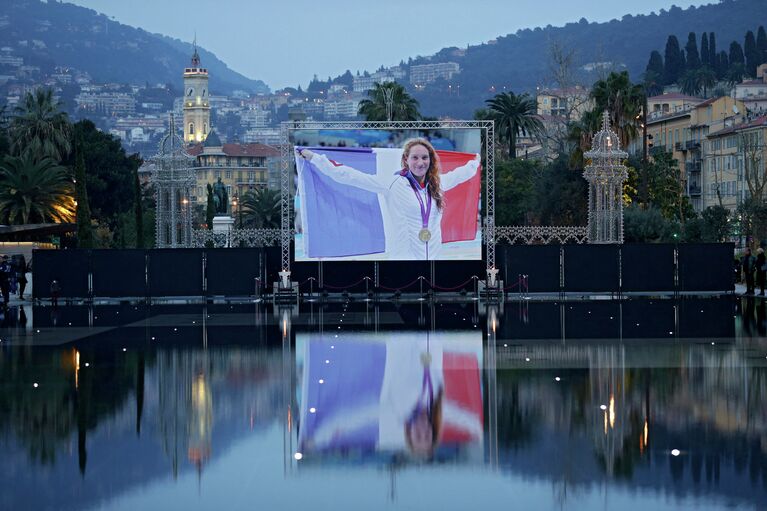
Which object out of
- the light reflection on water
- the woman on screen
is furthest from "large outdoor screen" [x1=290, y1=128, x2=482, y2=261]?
the light reflection on water

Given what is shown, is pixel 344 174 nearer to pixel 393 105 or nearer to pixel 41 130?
pixel 393 105

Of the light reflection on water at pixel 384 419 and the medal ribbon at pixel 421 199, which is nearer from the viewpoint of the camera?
the light reflection on water at pixel 384 419

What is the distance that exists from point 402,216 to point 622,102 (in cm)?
2745

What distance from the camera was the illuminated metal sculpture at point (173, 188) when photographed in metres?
44.8

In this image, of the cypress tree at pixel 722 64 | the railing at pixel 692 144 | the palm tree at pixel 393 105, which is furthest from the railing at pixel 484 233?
the cypress tree at pixel 722 64

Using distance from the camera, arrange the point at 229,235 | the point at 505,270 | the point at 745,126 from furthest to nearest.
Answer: the point at 745,126 → the point at 229,235 → the point at 505,270

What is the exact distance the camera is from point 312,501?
11047 millimetres

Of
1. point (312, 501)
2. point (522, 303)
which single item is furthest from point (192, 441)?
point (522, 303)

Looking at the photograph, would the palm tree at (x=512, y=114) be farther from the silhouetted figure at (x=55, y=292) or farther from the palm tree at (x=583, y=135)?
the silhouetted figure at (x=55, y=292)

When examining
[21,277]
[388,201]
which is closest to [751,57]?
[388,201]

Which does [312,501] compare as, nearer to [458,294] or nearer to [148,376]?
[148,376]

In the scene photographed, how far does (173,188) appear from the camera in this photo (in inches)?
1763

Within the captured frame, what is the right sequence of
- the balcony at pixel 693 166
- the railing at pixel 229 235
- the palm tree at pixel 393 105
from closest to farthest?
the railing at pixel 229 235 → the palm tree at pixel 393 105 → the balcony at pixel 693 166

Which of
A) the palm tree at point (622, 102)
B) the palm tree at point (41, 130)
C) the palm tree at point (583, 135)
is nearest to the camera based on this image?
the palm tree at point (583, 135)
